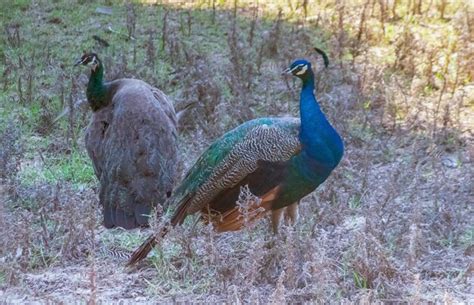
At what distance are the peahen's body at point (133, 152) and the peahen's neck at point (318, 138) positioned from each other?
43.9 inches

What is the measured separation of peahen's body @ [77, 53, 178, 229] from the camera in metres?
6.03

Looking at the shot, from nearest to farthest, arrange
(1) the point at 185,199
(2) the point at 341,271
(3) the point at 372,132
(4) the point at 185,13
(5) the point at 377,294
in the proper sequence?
(5) the point at 377,294 < (2) the point at 341,271 < (1) the point at 185,199 < (3) the point at 372,132 < (4) the point at 185,13

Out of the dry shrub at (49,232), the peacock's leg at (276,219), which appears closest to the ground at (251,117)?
the dry shrub at (49,232)

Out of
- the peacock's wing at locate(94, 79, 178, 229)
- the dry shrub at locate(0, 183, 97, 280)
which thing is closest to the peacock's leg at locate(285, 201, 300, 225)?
the peacock's wing at locate(94, 79, 178, 229)

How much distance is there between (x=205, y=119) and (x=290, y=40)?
1.54m

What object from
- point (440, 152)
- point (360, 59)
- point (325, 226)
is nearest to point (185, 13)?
point (360, 59)

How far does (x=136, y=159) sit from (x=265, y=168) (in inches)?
45.2

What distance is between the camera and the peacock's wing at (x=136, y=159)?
602 cm

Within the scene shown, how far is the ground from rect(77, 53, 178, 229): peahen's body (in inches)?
5.3

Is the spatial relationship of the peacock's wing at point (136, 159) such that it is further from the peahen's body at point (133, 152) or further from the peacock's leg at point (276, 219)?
the peacock's leg at point (276, 219)

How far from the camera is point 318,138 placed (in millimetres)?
5395

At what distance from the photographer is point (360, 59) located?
28.3 feet

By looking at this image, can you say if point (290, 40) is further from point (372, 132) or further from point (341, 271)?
point (341, 271)

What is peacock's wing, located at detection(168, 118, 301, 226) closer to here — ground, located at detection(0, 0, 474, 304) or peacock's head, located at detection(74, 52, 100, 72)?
ground, located at detection(0, 0, 474, 304)
